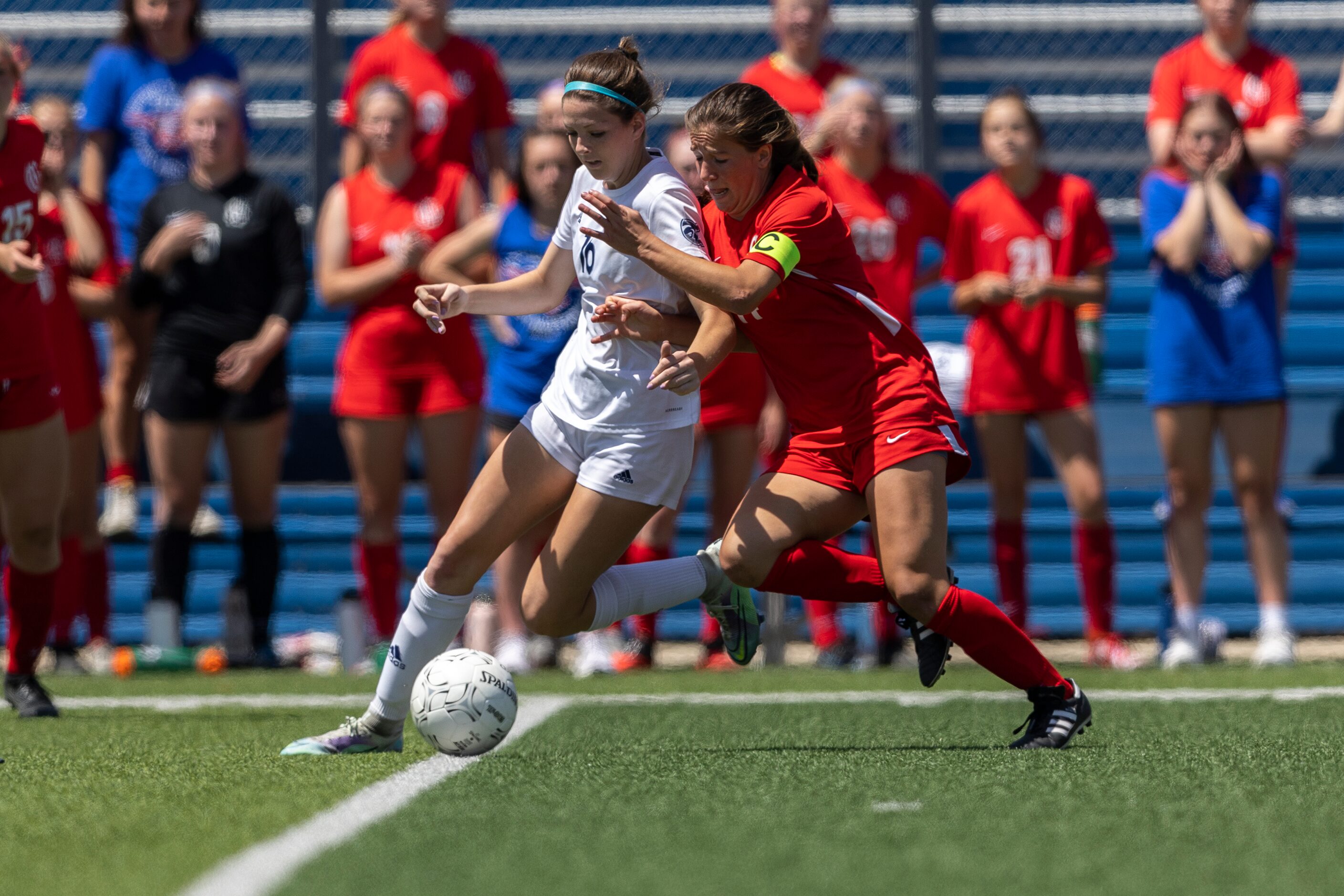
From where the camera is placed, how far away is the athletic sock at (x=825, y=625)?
25.0ft

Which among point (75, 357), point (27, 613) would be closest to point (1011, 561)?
point (27, 613)

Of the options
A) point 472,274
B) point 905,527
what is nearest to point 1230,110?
point 472,274

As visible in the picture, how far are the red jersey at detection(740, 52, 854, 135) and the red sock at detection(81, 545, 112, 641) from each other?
3794mm

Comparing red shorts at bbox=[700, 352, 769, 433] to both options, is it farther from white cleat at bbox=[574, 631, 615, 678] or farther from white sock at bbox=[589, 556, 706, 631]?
white sock at bbox=[589, 556, 706, 631]

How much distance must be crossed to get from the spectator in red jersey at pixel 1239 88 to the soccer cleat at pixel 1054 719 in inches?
158

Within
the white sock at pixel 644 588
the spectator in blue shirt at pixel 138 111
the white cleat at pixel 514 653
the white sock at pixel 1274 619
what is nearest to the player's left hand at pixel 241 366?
the spectator in blue shirt at pixel 138 111

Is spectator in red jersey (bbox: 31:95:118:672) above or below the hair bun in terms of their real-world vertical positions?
below

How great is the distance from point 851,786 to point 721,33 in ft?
29.3

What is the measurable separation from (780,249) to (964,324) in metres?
6.19

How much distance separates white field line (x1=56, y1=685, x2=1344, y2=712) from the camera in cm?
586

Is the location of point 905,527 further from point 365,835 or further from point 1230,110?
point 1230,110

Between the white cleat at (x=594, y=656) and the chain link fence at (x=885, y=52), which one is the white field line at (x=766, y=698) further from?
the chain link fence at (x=885, y=52)

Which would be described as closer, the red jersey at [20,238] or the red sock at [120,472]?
the red jersey at [20,238]

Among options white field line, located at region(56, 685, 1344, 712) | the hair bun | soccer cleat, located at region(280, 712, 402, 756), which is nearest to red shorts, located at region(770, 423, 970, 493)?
the hair bun
